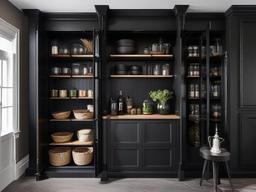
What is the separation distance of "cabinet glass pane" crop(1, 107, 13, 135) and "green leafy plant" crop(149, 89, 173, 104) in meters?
2.27

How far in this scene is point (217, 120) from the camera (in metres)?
3.94

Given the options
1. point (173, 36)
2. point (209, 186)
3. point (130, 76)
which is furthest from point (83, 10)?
point (209, 186)

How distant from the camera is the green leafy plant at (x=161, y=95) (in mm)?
4008

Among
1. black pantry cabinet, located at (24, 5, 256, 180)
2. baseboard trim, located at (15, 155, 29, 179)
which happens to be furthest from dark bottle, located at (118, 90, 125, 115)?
baseboard trim, located at (15, 155, 29, 179)

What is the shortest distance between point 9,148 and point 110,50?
7.56 ft

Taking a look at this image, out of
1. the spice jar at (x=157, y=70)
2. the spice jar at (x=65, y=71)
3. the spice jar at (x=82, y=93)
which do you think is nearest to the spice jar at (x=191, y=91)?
the spice jar at (x=157, y=70)

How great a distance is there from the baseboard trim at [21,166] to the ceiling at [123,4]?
241 centimetres

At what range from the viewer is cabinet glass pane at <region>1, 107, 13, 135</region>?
11.5ft

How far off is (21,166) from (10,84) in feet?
4.30

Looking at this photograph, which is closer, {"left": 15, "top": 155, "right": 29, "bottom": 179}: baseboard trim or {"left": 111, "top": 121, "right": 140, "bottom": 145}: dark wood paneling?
{"left": 15, "top": 155, "right": 29, "bottom": 179}: baseboard trim

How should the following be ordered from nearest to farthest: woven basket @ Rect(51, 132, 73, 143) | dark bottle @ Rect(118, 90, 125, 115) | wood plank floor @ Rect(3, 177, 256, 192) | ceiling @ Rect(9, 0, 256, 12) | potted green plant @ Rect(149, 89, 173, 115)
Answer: wood plank floor @ Rect(3, 177, 256, 192), ceiling @ Rect(9, 0, 256, 12), woven basket @ Rect(51, 132, 73, 143), potted green plant @ Rect(149, 89, 173, 115), dark bottle @ Rect(118, 90, 125, 115)

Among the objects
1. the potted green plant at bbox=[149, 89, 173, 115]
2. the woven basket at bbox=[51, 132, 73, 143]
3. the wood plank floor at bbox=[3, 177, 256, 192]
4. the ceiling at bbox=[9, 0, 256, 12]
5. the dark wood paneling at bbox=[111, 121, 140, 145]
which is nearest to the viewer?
the wood plank floor at bbox=[3, 177, 256, 192]

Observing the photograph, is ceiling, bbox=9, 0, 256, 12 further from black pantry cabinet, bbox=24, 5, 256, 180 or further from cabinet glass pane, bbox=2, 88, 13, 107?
cabinet glass pane, bbox=2, 88, 13, 107

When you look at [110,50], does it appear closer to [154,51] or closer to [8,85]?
[154,51]
